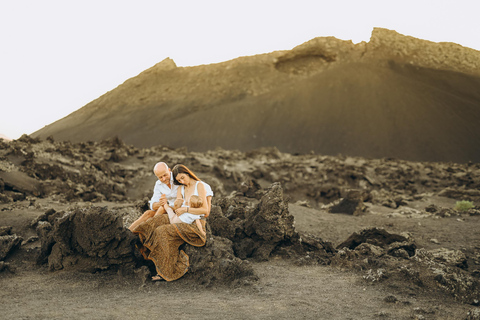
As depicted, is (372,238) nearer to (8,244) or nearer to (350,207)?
(350,207)

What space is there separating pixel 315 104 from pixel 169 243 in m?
39.1

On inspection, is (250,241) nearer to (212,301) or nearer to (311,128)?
(212,301)

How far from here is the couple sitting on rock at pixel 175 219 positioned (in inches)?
→ 190

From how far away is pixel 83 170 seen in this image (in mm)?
13805

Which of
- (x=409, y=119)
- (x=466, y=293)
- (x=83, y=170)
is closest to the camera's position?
(x=466, y=293)

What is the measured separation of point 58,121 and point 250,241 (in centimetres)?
5084

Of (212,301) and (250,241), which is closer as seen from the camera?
(212,301)

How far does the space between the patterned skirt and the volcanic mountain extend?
31.8 metres

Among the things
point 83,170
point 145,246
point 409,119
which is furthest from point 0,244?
point 409,119

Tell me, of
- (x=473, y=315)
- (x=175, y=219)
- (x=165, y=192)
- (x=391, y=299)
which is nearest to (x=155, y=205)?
(x=165, y=192)

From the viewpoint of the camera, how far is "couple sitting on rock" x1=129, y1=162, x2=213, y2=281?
A: 190 inches

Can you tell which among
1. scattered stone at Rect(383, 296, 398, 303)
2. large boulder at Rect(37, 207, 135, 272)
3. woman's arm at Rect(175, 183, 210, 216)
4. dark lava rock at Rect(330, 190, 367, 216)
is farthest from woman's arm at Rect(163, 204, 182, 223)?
dark lava rock at Rect(330, 190, 367, 216)

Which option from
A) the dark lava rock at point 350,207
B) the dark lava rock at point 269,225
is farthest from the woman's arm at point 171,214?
the dark lava rock at point 350,207

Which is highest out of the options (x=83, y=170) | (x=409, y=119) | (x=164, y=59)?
(x=164, y=59)
